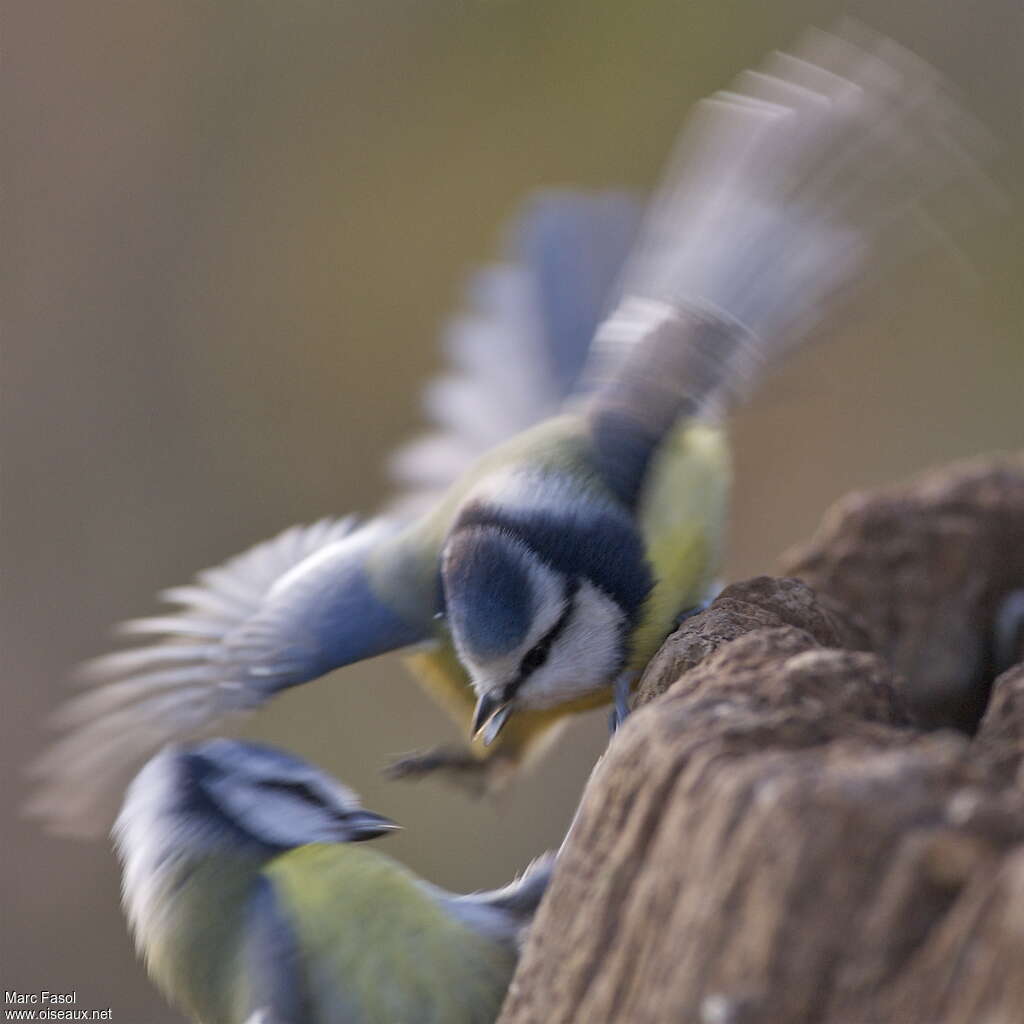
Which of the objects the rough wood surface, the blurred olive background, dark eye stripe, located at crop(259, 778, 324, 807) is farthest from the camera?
the blurred olive background

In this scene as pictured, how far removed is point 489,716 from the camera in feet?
3.53

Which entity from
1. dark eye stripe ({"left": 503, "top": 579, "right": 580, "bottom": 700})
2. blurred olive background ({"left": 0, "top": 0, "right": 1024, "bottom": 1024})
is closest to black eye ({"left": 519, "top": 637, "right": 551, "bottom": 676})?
dark eye stripe ({"left": 503, "top": 579, "right": 580, "bottom": 700})

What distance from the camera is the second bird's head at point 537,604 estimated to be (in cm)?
105

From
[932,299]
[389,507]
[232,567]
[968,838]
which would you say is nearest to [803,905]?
[968,838]

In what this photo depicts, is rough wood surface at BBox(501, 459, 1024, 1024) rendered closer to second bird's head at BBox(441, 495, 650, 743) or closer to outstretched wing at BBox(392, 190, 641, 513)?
second bird's head at BBox(441, 495, 650, 743)

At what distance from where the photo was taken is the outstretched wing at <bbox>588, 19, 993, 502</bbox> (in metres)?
1.11

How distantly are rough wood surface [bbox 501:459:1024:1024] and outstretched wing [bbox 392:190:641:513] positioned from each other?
2.39 ft

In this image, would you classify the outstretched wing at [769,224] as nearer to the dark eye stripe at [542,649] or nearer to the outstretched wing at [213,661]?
the dark eye stripe at [542,649]

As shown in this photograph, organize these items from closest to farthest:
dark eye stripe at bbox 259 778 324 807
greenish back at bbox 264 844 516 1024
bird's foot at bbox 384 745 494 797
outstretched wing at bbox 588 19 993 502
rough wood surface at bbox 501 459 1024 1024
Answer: rough wood surface at bbox 501 459 1024 1024, greenish back at bbox 264 844 516 1024, dark eye stripe at bbox 259 778 324 807, outstretched wing at bbox 588 19 993 502, bird's foot at bbox 384 745 494 797

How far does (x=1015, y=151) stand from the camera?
2799 millimetres

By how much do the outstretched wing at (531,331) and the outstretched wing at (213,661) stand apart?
30cm

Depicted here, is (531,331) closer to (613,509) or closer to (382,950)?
(613,509)

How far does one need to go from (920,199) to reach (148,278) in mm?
2151

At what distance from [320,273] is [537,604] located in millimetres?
2119
